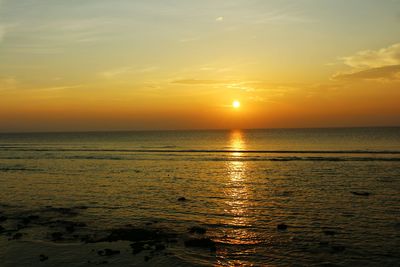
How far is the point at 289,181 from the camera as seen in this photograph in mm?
38469

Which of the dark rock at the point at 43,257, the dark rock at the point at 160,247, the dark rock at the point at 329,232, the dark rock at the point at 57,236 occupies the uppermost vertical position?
the dark rock at the point at 329,232

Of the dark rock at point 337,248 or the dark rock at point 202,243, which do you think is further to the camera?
the dark rock at point 202,243

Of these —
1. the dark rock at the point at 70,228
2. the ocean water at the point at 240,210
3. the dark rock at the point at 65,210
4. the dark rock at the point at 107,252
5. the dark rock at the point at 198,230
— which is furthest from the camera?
the dark rock at the point at 65,210

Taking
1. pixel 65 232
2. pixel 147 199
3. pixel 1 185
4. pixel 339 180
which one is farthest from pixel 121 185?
pixel 339 180

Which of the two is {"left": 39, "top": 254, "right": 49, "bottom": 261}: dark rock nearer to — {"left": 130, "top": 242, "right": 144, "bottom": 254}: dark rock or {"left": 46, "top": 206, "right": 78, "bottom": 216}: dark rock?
{"left": 130, "top": 242, "right": 144, "bottom": 254}: dark rock

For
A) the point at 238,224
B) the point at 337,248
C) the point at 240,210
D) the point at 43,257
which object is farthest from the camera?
the point at 240,210

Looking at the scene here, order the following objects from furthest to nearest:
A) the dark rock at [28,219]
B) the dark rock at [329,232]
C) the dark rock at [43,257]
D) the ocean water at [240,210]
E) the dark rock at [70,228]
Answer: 1. the dark rock at [28,219]
2. the dark rock at [70,228]
3. the dark rock at [329,232]
4. the ocean water at [240,210]
5. the dark rock at [43,257]

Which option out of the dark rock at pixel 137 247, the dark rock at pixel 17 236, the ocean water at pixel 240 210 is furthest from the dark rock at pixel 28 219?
the dark rock at pixel 137 247

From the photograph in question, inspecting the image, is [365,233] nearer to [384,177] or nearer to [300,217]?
[300,217]

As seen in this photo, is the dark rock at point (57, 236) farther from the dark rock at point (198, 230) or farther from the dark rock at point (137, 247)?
the dark rock at point (198, 230)

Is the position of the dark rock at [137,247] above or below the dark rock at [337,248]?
below

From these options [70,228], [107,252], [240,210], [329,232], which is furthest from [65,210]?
[329,232]

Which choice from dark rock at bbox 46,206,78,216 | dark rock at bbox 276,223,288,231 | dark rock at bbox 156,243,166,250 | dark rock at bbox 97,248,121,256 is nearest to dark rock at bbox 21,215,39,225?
dark rock at bbox 46,206,78,216

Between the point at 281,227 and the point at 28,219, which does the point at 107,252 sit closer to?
the point at 28,219
